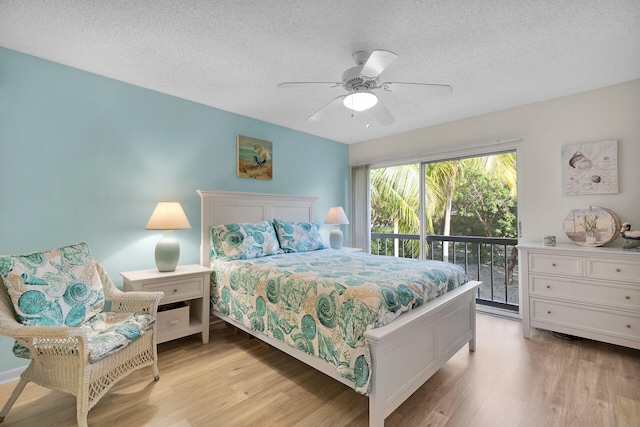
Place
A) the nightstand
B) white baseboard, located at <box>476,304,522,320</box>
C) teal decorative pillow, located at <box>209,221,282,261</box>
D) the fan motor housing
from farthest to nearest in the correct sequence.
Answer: white baseboard, located at <box>476,304,522,320</box>, teal decorative pillow, located at <box>209,221,282,261</box>, the nightstand, the fan motor housing

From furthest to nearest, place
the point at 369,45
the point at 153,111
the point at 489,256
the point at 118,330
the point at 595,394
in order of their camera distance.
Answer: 1. the point at 489,256
2. the point at 153,111
3. the point at 369,45
4. the point at 595,394
5. the point at 118,330

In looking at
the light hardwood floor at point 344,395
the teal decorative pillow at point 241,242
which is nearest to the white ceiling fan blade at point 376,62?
the teal decorative pillow at point 241,242

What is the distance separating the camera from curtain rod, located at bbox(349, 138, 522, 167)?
3.39 m

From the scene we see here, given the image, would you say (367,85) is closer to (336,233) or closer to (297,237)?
(297,237)

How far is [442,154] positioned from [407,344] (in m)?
2.88

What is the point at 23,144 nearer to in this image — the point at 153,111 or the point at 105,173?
the point at 105,173

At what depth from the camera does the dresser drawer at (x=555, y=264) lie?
2628mm

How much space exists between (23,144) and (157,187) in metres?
0.99

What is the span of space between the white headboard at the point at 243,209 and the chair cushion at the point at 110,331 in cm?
118

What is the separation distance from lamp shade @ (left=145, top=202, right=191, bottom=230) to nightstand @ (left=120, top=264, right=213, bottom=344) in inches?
16.9

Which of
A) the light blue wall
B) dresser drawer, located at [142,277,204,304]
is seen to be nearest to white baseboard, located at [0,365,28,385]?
the light blue wall

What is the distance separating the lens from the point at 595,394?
6.37 feet

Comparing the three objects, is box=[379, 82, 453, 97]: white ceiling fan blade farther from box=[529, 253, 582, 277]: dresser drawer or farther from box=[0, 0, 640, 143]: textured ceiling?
box=[529, 253, 582, 277]: dresser drawer

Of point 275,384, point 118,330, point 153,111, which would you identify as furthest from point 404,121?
point 118,330
